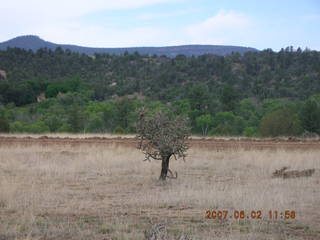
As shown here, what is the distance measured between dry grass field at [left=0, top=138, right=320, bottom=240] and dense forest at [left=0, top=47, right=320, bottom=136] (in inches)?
540

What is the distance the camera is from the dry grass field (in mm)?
8320

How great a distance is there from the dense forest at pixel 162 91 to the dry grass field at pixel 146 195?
45.0ft

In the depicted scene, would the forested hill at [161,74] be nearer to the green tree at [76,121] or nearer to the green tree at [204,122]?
the green tree at [204,122]

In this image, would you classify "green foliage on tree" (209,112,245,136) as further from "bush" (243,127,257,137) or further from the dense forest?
"bush" (243,127,257,137)

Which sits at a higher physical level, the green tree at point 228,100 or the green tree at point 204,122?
the green tree at point 228,100

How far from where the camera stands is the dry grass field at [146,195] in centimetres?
832

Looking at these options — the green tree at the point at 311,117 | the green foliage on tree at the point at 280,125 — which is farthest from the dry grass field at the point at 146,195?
the green tree at the point at 311,117

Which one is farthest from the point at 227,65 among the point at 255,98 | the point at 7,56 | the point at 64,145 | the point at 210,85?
the point at 64,145

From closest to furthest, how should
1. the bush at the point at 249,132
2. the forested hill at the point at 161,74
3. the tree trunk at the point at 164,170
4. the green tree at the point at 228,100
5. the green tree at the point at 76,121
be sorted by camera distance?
the tree trunk at the point at 164,170 → the bush at the point at 249,132 → the green tree at the point at 76,121 → the green tree at the point at 228,100 → the forested hill at the point at 161,74

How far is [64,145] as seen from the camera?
74.6ft
